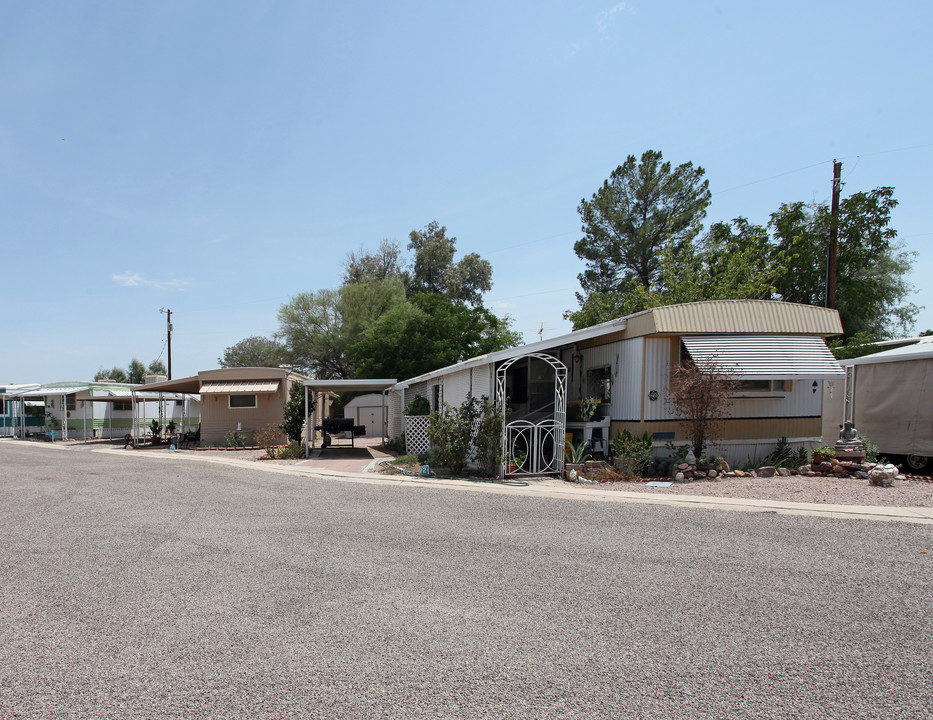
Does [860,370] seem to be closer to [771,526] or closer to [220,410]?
[771,526]

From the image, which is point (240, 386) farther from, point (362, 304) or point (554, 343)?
point (362, 304)

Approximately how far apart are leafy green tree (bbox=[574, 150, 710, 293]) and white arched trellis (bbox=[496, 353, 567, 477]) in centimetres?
1646

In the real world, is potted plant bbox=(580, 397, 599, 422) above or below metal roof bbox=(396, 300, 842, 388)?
below

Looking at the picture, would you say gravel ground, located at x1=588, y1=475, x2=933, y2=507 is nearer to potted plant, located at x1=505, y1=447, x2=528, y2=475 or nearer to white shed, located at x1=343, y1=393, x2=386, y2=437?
potted plant, located at x1=505, y1=447, x2=528, y2=475

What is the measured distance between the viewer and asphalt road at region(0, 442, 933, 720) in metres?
2.97

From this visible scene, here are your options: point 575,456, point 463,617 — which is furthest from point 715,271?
point 463,617

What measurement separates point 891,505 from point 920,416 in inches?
186

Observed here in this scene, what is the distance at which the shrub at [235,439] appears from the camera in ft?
69.2

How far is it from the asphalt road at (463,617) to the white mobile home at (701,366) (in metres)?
4.52

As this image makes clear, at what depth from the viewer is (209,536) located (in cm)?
639

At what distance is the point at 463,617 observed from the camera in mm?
4023

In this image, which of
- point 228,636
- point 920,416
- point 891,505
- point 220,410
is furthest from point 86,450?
point 920,416

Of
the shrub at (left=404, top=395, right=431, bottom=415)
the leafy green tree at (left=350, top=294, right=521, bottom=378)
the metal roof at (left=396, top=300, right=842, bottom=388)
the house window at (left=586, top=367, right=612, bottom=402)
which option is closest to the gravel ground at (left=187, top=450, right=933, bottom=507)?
the house window at (left=586, top=367, right=612, bottom=402)

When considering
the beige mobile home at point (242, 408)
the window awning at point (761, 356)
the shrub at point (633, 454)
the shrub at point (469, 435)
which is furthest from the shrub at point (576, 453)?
the beige mobile home at point (242, 408)
